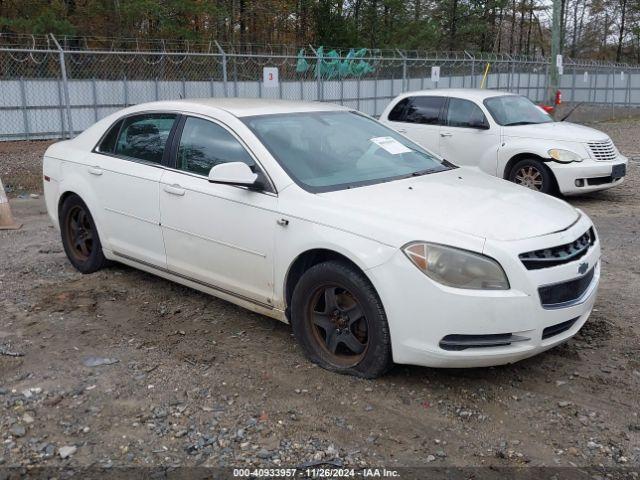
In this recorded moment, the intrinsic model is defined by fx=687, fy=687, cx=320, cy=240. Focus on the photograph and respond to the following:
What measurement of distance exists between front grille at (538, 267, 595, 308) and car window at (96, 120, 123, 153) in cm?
369

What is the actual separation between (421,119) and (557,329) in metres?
7.34

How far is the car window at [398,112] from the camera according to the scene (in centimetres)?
1106

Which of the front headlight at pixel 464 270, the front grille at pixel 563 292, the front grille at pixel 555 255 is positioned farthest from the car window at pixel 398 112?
the front headlight at pixel 464 270

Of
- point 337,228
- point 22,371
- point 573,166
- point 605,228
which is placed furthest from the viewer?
point 573,166

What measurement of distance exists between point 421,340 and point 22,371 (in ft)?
7.98

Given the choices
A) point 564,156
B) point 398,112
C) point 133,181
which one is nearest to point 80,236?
point 133,181

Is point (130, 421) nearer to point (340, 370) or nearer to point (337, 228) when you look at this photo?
point (340, 370)

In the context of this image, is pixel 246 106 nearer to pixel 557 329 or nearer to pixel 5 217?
pixel 557 329

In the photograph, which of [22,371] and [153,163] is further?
[153,163]

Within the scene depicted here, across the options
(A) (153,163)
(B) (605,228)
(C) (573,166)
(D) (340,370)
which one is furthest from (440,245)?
(C) (573,166)

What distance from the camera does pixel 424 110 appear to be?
424 inches

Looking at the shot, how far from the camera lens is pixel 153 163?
5207 millimetres

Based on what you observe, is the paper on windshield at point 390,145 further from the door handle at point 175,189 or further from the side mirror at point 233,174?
the door handle at point 175,189

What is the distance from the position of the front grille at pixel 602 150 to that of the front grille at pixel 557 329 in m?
6.24
